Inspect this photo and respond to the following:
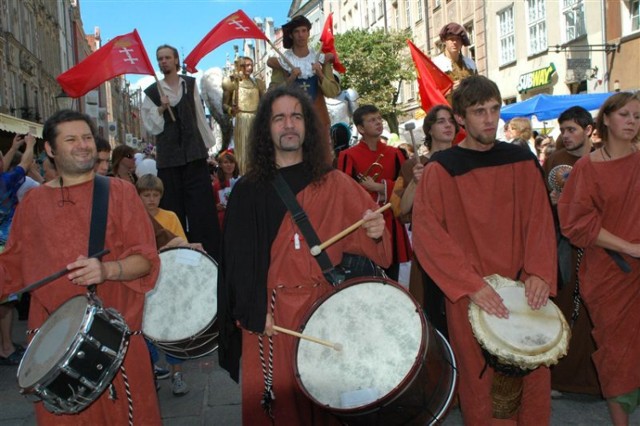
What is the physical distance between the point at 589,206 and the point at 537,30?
2247 cm

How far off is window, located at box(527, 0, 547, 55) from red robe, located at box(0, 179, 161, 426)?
23120 millimetres

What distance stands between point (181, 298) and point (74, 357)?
163cm

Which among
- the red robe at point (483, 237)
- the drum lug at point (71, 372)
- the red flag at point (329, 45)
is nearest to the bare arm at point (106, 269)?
the drum lug at point (71, 372)

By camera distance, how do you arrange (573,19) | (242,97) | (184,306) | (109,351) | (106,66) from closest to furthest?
(109,351) < (184,306) < (106,66) < (242,97) < (573,19)

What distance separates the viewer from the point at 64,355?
2.87 meters

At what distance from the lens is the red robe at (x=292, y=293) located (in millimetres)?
3357

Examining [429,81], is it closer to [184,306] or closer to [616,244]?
[616,244]

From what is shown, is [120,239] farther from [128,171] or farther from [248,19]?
[248,19]

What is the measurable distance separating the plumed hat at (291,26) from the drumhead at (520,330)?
452cm

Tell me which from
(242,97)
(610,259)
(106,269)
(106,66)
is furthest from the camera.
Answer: (242,97)

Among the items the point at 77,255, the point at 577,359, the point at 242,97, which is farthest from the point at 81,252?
the point at 242,97

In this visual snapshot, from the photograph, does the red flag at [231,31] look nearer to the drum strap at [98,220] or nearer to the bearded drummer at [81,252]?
the bearded drummer at [81,252]

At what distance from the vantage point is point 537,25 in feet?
81.7

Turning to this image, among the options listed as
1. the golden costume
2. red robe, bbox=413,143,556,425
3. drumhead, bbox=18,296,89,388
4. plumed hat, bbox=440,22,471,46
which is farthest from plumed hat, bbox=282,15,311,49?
drumhead, bbox=18,296,89,388
